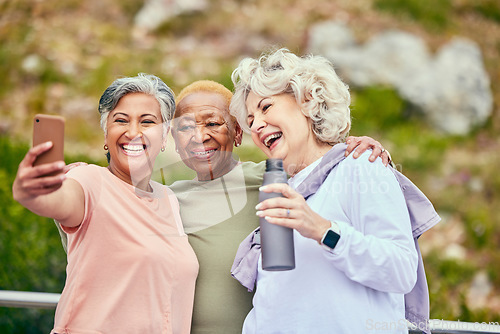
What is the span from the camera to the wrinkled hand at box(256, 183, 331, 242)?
137cm

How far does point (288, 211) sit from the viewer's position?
1373 mm

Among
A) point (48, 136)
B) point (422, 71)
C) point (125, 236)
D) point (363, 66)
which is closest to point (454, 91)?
point (422, 71)

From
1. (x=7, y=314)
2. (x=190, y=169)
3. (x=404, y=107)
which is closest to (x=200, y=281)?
(x=190, y=169)

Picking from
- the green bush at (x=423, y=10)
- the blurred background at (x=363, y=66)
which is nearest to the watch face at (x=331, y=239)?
the blurred background at (x=363, y=66)

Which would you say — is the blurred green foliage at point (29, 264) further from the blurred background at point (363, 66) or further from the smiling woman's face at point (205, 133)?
the blurred background at point (363, 66)

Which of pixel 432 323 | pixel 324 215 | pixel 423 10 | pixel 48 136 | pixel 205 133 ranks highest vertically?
pixel 423 10

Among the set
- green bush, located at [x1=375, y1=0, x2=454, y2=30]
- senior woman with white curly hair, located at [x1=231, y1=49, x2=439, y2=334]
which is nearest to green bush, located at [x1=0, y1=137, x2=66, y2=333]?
senior woman with white curly hair, located at [x1=231, y1=49, x2=439, y2=334]

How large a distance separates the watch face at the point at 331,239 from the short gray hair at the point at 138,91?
2.58 ft

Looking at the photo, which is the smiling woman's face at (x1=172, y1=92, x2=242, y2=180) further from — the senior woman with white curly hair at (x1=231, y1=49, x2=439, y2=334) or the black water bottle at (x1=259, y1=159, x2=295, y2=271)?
the black water bottle at (x1=259, y1=159, x2=295, y2=271)

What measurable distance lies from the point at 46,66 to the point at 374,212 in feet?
32.3

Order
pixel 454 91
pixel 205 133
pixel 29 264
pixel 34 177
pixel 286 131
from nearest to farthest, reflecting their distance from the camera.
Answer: pixel 34 177
pixel 286 131
pixel 205 133
pixel 29 264
pixel 454 91

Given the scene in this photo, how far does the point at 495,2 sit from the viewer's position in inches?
482

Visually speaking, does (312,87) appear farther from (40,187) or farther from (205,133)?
(40,187)

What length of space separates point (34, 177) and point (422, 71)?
9895 millimetres
